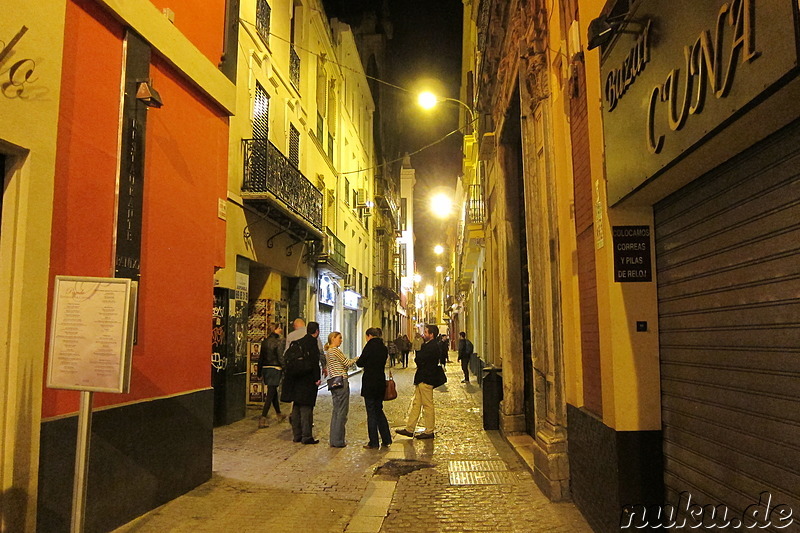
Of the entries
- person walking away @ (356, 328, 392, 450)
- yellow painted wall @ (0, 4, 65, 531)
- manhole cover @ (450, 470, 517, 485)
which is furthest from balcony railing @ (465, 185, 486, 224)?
yellow painted wall @ (0, 4, 65, 531)

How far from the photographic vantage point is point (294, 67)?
52.5 feet

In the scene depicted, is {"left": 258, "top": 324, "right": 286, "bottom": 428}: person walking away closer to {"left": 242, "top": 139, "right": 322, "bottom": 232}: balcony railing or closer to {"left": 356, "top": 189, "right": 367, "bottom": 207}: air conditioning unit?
{"left": 242, "top": 139, "right": 322, "bottom": 232}: balcony railing

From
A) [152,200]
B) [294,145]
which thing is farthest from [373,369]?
[294,145]

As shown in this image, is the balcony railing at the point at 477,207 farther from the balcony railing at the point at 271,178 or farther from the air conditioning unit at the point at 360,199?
the air conditioning unit at the point at 360,199

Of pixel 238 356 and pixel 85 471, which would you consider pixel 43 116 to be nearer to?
pixel 85 471

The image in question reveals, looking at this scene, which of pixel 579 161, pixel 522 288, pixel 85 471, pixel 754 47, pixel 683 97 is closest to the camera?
pixel 754 47

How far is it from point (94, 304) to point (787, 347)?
4149mm

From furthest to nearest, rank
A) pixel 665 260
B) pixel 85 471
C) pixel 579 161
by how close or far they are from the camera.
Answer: pixel 579 161 → pixel 665 260 → pixel 85 471

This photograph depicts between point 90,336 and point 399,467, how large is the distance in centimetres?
482

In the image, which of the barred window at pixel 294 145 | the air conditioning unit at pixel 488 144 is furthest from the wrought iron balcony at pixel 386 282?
the air conditioning unit at pixel 488 144

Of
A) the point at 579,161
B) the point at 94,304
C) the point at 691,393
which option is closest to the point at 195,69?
the point at 94,304

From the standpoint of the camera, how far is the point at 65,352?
3.70 m

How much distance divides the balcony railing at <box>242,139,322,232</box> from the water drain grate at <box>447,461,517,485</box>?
7.14 meters

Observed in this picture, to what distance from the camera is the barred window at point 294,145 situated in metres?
15.4
